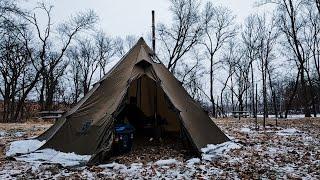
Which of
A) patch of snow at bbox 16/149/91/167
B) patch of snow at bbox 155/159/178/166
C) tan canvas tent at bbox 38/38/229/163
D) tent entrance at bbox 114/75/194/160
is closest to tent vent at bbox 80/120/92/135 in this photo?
tan canvas tent at bbox 38/38/229/163

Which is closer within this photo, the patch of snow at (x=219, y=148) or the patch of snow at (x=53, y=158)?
the patch of snow at (x=53, y=158)

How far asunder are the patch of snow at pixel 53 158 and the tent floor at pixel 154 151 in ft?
2.79

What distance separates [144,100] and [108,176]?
247 inches

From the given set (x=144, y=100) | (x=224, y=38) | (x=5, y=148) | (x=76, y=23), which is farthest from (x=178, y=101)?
(x=224, y=38)

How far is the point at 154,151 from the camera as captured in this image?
9.29 metres

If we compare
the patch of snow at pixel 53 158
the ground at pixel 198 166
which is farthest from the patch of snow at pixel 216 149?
the patch of snow at pixel 53 158

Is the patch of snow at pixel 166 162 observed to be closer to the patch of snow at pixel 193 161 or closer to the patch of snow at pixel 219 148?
the patch of snow at pixel 193 161

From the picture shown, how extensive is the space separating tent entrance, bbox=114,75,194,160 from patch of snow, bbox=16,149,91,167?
A: 270cm

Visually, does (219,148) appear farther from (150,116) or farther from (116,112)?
(150,116)

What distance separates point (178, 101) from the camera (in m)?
9.66

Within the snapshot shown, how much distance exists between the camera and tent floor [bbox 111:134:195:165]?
826 cm

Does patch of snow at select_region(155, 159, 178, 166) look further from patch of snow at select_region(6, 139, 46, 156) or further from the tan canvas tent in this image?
patch of snow at select_region(6, 139, 46, 156)

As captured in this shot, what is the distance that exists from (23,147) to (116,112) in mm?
3202

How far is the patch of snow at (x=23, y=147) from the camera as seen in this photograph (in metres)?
9.00
